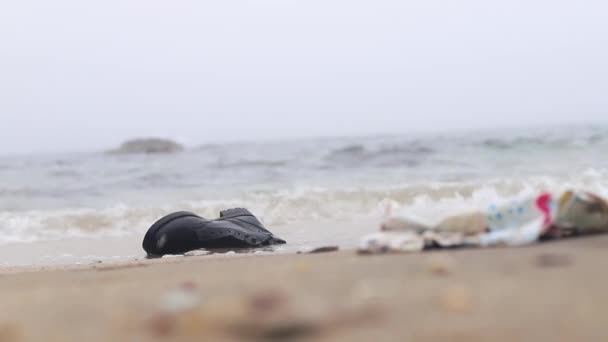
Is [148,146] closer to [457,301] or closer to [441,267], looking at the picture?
[441,267]

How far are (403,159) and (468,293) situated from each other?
480 inches

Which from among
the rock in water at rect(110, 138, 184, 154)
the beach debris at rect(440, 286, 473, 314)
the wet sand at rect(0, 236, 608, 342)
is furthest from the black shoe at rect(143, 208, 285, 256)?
the rock in water at rect(110, 138, 184, 154)

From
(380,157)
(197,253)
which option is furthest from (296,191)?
(380,157)

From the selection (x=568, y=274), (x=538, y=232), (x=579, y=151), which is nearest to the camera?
(x=568, y=274)

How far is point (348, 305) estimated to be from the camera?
1251mm

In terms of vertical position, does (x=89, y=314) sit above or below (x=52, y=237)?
above

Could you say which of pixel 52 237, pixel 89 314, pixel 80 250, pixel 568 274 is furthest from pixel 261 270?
pixel 52 237

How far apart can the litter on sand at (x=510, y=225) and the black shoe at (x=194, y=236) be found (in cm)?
209

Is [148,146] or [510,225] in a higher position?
[148,146]

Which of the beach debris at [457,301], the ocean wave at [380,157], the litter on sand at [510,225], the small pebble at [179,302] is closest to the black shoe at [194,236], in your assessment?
the litter on sand at [510,225]

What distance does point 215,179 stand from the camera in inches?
445

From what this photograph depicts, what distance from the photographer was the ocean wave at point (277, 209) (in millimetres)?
5988

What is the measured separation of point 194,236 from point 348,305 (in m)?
2.95

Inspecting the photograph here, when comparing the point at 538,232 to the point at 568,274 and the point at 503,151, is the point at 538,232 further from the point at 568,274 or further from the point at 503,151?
the point at 503,151
